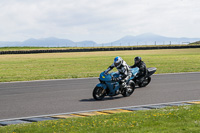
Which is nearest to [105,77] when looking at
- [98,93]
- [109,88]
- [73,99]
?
[109,88]

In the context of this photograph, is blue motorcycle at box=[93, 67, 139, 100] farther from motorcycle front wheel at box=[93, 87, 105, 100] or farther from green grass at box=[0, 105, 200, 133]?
green grass at box=[0, 105, 200, 133]

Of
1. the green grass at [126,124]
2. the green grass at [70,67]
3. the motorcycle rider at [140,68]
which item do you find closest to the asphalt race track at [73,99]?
the motorcycle rider at [140,68]

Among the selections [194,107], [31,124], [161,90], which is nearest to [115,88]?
[161,90]

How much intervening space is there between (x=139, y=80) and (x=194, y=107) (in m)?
5.83

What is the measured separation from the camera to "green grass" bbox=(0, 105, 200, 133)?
7.01m

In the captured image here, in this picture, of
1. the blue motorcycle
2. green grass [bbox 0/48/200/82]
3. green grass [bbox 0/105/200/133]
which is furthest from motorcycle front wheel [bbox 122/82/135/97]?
green grass [bbox 0/48/200/82]

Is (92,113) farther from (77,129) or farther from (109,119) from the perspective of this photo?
(77,129)

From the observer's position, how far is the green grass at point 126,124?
701cm

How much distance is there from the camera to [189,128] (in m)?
6.93

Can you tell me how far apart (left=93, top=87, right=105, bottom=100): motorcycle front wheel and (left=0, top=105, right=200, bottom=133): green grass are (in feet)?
10.9

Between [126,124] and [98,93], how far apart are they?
4563mm

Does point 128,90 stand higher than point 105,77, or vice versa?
point 105,77

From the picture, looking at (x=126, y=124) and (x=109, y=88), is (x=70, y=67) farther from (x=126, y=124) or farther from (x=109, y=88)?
(x=126, y=124)

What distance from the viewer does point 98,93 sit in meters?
12.0
